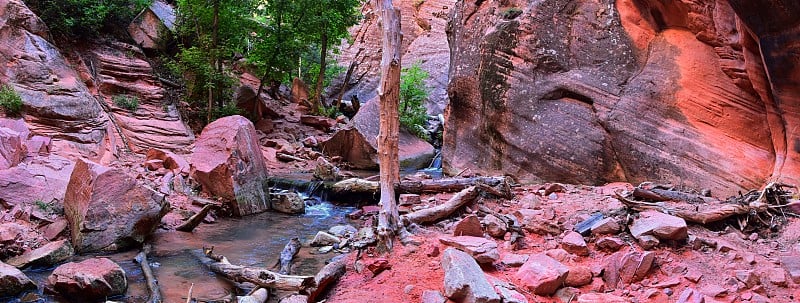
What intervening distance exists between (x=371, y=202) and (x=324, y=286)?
6326mm

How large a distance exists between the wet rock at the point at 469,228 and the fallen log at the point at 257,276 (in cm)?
191

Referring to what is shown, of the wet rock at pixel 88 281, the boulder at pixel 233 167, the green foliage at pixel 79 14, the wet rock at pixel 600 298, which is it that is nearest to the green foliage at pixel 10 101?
the boulder at pixel 233 167

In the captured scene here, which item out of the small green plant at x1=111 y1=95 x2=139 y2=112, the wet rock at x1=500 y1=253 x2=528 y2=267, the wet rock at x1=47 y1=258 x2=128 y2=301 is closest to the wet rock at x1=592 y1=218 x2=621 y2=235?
the wet rock at x1=500 y1=253 x2=528 y2=267

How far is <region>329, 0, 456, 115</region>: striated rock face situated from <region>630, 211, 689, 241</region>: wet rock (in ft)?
68.5

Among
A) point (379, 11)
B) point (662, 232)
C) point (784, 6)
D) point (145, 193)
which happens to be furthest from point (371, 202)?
point (784, 6)

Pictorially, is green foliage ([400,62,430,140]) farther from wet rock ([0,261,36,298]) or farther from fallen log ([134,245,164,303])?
wet rock ([0,261,36,298])

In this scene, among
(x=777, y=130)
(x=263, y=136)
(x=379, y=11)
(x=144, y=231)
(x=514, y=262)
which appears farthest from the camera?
(x=263, y=136)

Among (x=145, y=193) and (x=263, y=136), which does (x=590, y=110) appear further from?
(x=263, y=136)

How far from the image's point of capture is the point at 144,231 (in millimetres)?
8211

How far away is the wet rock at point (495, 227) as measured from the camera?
22.6 ft

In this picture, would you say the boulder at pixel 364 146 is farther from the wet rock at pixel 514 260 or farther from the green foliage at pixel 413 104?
the wet rock at pixel 514 260

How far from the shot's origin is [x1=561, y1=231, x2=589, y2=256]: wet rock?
5.90 meters

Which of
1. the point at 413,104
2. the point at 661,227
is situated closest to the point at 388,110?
the point at 661,227

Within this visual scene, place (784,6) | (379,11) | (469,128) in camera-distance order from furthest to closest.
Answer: (469,128) → (784,6) → (379,11)
